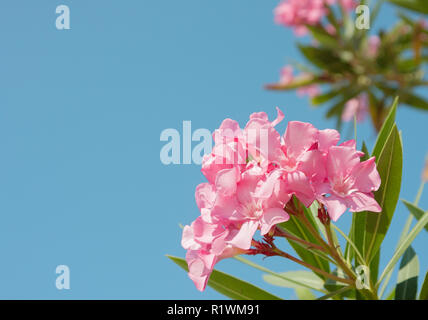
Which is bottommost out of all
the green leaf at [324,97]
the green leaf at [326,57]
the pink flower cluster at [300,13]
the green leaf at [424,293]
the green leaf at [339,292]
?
the green leaf at [424,293]

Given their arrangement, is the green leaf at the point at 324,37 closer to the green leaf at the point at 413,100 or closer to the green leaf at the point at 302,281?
the green leaf at the point at 413,100

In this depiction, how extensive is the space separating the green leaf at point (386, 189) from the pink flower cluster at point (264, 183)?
0.58ft

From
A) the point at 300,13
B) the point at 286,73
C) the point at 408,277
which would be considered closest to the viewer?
the point at 408,277

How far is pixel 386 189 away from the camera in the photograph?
110cm

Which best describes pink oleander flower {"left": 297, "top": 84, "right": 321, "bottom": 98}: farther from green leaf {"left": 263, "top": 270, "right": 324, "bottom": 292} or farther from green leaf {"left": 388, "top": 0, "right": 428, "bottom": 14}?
green leaf {"left": 263, "top": 270, "right": 324, "bottom": 292}

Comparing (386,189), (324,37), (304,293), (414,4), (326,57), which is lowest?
(304,293)

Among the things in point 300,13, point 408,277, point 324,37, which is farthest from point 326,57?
point 408,277

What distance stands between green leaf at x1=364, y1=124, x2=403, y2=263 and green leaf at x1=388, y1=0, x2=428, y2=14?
211 cm

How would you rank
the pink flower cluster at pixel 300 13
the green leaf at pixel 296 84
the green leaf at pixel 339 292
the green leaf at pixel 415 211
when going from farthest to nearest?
the pink flower cluster at pixel 300 13, the green leaf at pixel 296 84, the green leaf at pixel 415 211, the green leaf at pixel 339 292

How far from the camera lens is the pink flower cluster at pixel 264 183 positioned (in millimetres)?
872

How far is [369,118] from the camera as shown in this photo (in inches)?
185

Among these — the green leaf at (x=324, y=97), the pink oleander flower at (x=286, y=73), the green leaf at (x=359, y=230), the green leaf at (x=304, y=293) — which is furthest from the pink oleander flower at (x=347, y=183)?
the pink oleander flower at (x=286, y=73)

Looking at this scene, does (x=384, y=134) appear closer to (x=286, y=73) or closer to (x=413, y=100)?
(x=413, y=100)

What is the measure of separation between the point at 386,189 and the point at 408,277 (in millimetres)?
368
